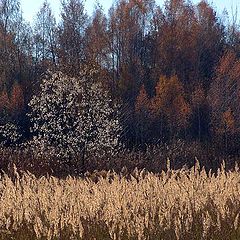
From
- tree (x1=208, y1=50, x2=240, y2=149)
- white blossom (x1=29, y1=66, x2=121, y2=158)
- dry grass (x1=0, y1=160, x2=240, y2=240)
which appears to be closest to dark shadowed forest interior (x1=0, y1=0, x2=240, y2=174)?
tree (x1=208, y1=50, x2=240, y2=149)

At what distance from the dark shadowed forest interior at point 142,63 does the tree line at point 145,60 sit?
76mm

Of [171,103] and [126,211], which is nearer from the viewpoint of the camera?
[126,211]

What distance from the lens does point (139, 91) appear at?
37.8 meters

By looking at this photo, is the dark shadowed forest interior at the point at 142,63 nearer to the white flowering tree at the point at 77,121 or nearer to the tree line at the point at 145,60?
the tree line at the point at 145,60

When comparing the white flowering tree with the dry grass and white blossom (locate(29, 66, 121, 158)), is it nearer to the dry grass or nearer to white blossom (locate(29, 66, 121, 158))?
white blossom (locate(29, 66, 121, 158))

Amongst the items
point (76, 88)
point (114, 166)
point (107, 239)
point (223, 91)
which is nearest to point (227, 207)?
point (107, 239)

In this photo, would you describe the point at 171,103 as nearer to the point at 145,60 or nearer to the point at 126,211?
the point at 145,60

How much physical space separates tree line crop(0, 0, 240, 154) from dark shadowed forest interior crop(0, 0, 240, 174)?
0.25ft

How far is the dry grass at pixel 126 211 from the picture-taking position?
4.97 meters

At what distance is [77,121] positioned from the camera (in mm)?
17953

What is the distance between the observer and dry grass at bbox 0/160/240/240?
16.3ft

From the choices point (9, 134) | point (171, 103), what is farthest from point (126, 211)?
point (171, 103)

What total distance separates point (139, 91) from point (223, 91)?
6.21 metres

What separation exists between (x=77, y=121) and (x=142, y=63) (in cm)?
2559
